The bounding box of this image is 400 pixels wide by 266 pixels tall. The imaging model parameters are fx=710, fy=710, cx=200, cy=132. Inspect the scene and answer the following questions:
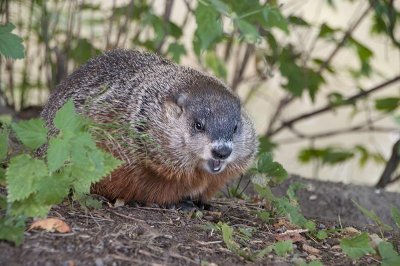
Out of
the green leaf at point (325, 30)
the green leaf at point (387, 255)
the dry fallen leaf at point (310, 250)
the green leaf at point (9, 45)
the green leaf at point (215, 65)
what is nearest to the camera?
the green leaf at point (387, 255)

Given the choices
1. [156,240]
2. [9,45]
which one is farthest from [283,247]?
[9,45]

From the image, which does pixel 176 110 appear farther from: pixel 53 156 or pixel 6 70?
pixel 6 70

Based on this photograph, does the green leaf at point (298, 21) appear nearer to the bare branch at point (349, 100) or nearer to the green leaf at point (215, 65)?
the green leaf at point (215, 65)

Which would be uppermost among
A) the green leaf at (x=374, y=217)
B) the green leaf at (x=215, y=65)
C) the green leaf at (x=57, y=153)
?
the green leaf at (x=215, y=65)

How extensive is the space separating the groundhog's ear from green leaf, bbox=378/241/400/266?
59.8 inches

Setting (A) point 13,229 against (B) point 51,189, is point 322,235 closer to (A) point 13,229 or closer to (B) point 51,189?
(B) point 51,189

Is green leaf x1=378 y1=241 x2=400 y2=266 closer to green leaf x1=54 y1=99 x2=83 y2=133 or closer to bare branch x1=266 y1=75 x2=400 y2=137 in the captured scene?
green leaf x1=54 y1=99 x2=83 y2=133

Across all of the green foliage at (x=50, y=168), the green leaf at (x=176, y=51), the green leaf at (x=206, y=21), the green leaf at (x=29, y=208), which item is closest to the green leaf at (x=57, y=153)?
the green foliage at (x=50, y=168)

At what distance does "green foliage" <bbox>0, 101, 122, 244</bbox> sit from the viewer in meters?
3.46

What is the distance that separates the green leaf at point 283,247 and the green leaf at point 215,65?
10.7 ft

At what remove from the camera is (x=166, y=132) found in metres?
4.56

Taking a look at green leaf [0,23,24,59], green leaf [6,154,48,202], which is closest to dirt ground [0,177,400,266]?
green leaf [6,154,48,202]

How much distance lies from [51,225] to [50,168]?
36 centimetres

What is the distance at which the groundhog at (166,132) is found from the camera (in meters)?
4.44
